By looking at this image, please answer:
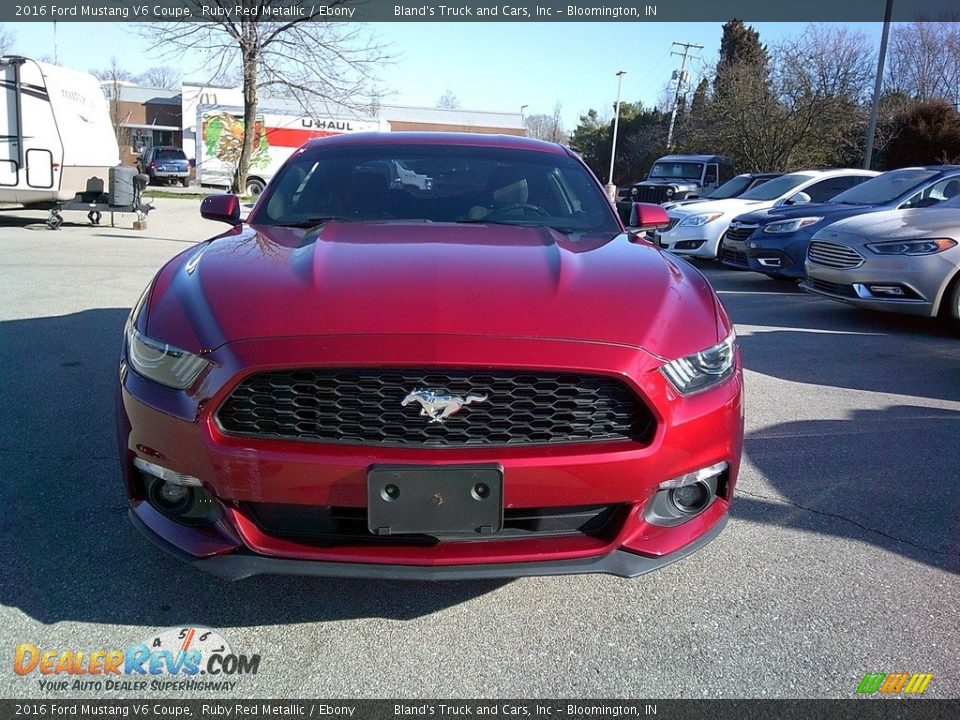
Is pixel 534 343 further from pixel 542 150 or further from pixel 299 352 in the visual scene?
pixel 542 150

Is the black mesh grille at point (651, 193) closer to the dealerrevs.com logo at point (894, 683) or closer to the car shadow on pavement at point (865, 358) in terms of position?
the car shadow on pavement at point (865, 358)

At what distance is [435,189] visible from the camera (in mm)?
3871

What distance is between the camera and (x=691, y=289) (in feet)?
9.36

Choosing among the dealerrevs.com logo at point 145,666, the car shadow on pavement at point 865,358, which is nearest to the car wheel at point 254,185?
the car shadow on pavement at point 865,358

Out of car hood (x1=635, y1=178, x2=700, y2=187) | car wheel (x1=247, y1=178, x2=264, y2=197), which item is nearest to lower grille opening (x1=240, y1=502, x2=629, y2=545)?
car hood (x1=635, y1=178, x2=700, y2=187)

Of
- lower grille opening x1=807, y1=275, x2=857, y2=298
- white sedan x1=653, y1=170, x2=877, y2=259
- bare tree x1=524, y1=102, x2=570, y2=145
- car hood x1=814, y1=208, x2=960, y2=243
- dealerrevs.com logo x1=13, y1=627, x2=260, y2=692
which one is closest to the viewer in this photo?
dealerrevs.com logo x1=13, y1=627, x2=260, y2=692

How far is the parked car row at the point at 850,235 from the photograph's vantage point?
7.17 m

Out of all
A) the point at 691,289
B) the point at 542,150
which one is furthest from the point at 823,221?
the point at 691,289

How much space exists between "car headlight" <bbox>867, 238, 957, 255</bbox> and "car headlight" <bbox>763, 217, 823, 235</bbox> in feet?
8.22

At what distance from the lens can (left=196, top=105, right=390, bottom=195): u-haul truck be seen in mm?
32469

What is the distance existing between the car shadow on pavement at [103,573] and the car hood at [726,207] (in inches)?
A: 415

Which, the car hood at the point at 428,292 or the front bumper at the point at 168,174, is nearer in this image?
the car hood at the point at 428,292

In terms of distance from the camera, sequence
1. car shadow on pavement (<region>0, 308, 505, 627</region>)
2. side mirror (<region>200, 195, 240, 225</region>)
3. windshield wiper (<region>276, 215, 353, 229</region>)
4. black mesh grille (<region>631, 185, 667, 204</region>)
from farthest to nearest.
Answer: black mesh grille (<region>631, 185, 667, 204</region>) < side mirror (<region>200, 195, 240, 225</region>) < windshield wiper (<region>276, 215, 353, 229</region>) < car shadow on pavement (<region>0, 308, 505, 627</region>)
